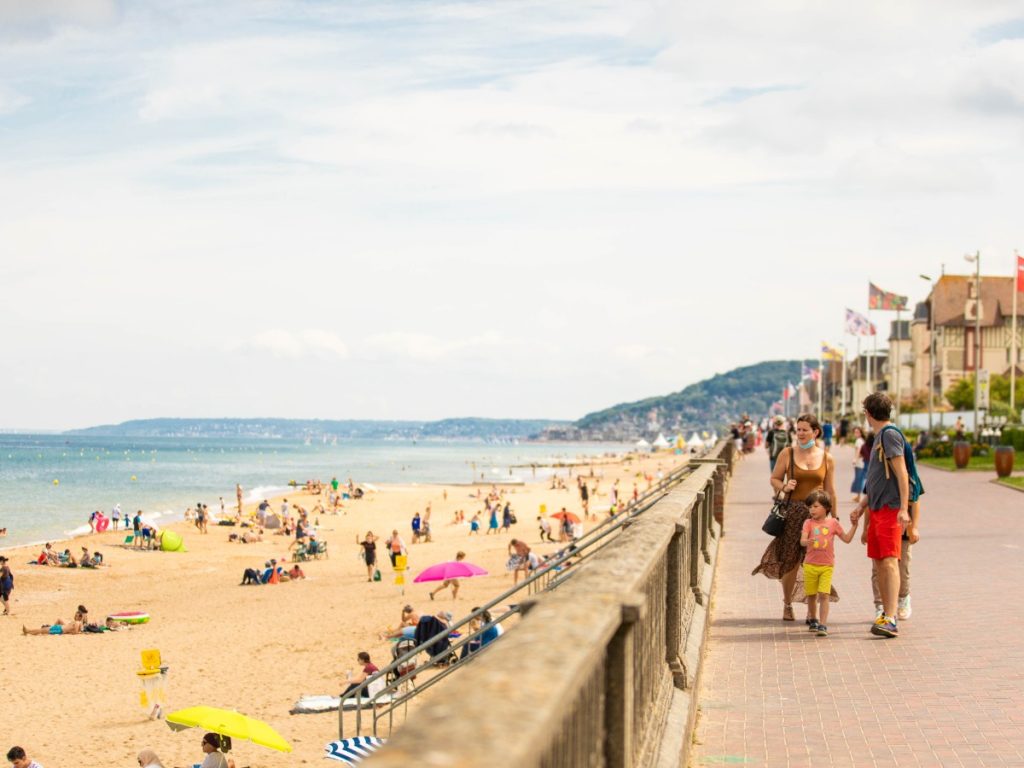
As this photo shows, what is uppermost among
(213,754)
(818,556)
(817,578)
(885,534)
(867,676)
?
(885,534)

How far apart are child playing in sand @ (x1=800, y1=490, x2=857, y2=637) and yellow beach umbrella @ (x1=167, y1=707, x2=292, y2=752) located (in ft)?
21.3

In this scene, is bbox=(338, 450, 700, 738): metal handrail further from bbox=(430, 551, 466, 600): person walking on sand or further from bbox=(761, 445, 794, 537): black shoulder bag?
bbox=(430, 551, 466, 600): person walking on sand

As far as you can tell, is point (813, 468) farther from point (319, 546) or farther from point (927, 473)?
point (319, 546)

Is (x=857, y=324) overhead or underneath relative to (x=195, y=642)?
overhead

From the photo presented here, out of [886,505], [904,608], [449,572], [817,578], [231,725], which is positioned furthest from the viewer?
[449,572]

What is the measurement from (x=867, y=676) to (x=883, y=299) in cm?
5306

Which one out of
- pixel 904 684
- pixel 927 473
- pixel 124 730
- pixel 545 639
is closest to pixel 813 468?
pixel 904 684

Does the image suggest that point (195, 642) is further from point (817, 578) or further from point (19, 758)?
point (817, 578)

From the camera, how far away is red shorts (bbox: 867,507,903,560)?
9484 millimetres

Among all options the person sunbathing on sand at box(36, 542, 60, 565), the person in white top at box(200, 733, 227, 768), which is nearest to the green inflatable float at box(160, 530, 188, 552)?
the person sunbathing on sand at box(36, 542, 60, 565)

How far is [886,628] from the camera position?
943cm

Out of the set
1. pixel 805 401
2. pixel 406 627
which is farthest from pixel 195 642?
pixel 805 401

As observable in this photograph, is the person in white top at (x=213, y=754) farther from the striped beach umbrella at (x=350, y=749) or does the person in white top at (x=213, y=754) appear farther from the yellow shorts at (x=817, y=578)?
the yellow shorts at (x=817, y=578)

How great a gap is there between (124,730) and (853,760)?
12.6 meters
